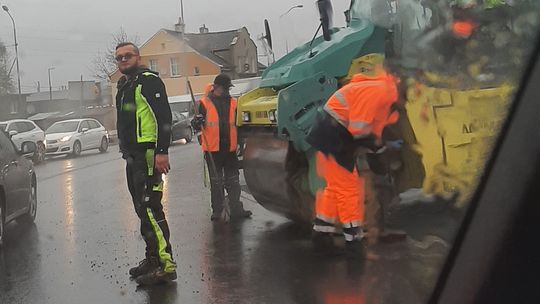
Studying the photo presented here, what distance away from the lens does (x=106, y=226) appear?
8594 mm

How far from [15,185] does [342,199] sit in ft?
14.2

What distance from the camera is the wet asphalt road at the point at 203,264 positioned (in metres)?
5.05

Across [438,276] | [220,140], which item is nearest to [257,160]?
[220,140]

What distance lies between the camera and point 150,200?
5551 mm

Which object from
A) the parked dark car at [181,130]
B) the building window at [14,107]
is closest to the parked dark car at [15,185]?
the parked dark car at [181,130]

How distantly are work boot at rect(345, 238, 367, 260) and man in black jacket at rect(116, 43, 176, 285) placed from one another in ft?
4.79

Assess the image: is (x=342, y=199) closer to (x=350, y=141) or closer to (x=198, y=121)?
(x=350, y=141)

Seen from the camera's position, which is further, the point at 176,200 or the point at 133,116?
the point at 176,200

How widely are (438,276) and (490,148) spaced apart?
58 cm

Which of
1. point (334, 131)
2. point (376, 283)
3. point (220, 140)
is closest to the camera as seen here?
point (376, 283)

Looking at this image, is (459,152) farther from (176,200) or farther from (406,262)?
(176,200)

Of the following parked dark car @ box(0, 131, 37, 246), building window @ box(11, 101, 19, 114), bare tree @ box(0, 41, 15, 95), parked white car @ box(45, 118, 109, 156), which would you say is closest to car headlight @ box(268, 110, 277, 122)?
parked dark car @ box(0, 131, 37, 246)

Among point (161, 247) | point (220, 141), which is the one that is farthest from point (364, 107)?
point (220, 141)

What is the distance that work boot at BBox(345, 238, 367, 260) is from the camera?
5715mm
